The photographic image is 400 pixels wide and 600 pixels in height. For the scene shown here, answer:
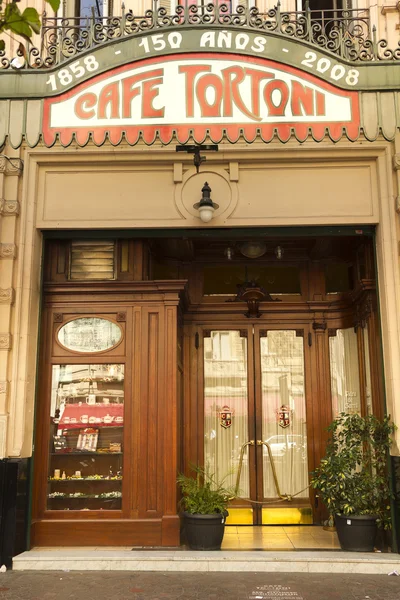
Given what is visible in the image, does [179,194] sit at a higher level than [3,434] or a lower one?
higher

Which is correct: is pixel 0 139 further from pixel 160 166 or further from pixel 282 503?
pixel 282 503

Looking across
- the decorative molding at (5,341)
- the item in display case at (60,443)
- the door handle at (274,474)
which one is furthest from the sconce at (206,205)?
the door handle at (274,474)

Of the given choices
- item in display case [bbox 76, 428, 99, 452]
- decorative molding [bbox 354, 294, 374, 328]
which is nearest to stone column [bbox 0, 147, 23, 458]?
item in display case [bbox 76, 428, 99, 452]

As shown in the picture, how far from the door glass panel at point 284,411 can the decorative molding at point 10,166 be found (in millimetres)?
4568

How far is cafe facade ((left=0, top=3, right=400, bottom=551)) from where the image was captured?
274 inches

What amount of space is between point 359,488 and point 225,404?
9.01 feet

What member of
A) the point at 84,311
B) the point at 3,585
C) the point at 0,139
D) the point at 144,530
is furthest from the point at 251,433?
the point at 0,139

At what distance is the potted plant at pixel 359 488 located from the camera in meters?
7.27

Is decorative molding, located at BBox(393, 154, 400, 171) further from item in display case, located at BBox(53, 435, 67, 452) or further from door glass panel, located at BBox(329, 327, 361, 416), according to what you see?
item in display case, located at BBox(53, 435, 67, 452)

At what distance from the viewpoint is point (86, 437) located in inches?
Answer: 320

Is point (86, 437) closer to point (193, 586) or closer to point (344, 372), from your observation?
point (193, 586)

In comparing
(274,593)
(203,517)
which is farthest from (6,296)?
(274,593)

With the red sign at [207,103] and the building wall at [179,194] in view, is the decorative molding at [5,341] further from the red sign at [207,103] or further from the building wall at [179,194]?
the red sign at [207,103]

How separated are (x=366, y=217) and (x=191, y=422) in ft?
13.5
